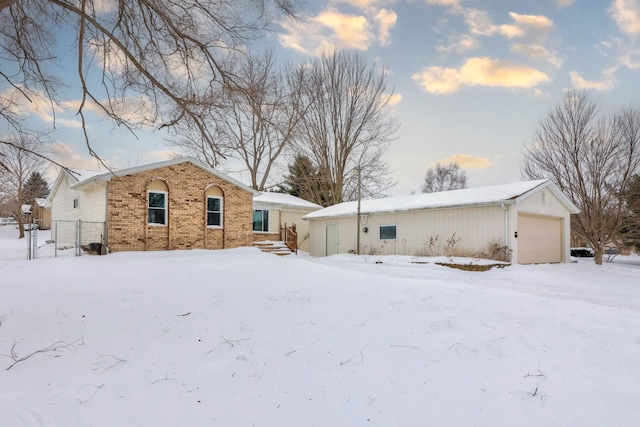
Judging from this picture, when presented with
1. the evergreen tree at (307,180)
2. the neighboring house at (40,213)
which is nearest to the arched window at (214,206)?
the evergreen tree at (307,180)

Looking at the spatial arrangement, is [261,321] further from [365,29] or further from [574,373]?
[365,29]

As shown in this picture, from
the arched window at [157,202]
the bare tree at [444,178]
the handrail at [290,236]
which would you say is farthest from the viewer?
the bare tree at [444,178]

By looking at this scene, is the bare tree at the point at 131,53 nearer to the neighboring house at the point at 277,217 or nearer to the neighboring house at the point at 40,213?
the neighboring house at the point at 277,217

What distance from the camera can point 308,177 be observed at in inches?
1110

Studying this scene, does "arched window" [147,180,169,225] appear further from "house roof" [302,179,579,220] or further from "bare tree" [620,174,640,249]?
"bare tree" [620,174,640,249]

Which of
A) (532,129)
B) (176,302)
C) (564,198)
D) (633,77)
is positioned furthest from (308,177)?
(176,302)

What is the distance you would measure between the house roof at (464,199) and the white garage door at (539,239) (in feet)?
3.55

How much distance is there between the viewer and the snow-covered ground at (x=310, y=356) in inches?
122

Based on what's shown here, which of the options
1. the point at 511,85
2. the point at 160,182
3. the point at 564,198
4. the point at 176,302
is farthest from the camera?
the point at 564,198

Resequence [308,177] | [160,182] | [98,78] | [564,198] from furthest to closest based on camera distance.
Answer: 1. [308,177]
2. [564,198]
3. [160,182]
4. [98,78]

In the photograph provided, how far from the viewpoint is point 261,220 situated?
21.3 m

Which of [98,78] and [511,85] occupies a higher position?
[511,85]

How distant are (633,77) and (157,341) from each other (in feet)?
57.1

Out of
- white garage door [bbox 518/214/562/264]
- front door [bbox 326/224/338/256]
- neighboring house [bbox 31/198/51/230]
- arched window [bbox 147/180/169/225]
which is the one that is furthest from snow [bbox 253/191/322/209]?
neighboring house [bbox 31/198/51/230]
